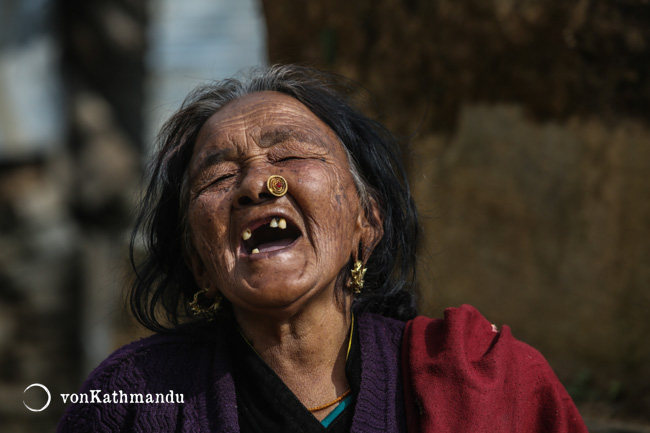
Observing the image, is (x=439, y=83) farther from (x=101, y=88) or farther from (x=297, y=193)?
(x=101, y=88)

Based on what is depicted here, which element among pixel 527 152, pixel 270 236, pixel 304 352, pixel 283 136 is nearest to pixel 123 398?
pixel 304 352

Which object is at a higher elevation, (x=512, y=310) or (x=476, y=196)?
(x=476, y=196)

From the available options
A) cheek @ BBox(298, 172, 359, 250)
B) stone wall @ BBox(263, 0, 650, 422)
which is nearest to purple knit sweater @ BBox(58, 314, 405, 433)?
cheek @ BBox(298, 172, 359, 250)

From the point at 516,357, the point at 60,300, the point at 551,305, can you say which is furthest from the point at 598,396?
the point at 60,300

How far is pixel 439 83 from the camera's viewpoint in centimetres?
430

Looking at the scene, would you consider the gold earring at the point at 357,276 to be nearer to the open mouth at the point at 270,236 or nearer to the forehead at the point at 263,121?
the open mouth at the point at 270,236

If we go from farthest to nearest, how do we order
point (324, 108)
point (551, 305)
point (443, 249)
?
1. point (443, 249)
2. point (551, 305)
3. point (324, 108)

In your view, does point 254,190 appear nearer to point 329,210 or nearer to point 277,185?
point 277,185

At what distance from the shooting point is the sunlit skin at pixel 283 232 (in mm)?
2439

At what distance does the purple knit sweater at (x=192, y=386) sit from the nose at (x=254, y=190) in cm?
54

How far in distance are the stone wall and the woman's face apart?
87 centimetres

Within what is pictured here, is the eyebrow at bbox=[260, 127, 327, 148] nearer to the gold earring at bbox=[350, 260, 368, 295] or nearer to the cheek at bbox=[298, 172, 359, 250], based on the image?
the cheek at bbox=[298, 172, 359, 250]

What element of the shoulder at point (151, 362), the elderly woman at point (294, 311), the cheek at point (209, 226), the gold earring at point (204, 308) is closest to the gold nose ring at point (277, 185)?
the elderly woman at point (294, 311)

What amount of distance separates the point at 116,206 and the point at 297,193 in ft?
16.2
